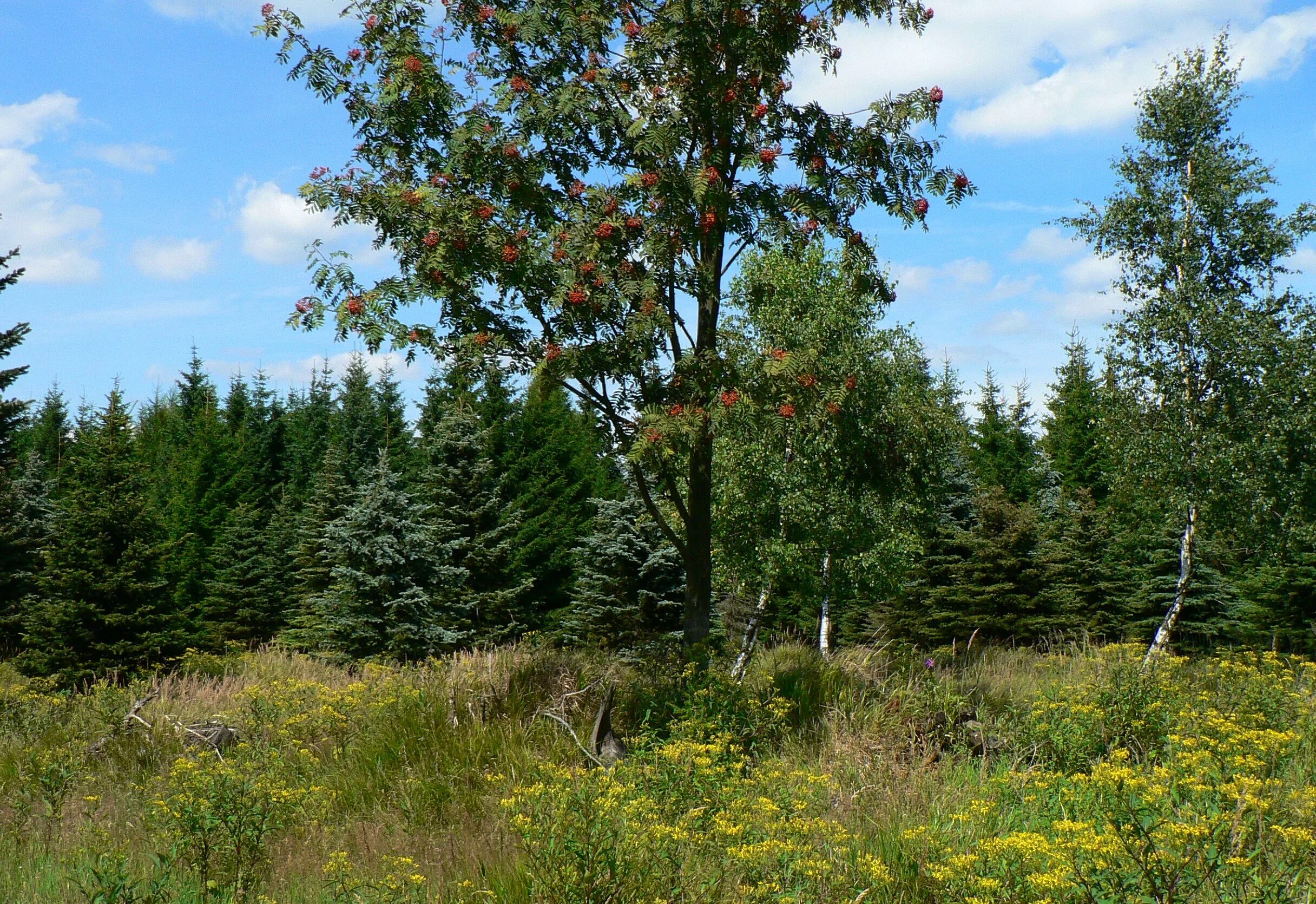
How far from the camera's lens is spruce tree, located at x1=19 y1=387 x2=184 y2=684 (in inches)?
641

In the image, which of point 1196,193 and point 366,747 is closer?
point 366,747

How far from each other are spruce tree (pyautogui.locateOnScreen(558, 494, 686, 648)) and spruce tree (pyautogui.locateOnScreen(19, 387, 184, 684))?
855 centimetres

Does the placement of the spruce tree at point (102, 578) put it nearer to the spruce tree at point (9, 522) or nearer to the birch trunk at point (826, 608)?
the spruce tree at point (9, 522)

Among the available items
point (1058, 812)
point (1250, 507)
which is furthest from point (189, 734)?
point (1250, 507)

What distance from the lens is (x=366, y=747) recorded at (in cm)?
684

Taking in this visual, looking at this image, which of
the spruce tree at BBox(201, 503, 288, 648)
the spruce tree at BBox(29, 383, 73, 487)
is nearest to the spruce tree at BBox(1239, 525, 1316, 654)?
the spruce tree at BBox(201, 503, 288, 648)

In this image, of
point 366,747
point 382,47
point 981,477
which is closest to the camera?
point 366,747

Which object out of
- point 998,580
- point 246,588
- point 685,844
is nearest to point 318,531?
point 246,588

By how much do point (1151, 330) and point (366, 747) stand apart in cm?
1448

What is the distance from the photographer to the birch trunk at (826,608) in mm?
20984

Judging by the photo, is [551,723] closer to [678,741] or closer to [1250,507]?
[678,741]

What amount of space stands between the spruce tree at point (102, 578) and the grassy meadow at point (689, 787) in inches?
280

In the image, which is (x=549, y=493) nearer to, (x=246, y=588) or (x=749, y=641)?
(x=246, y=588)

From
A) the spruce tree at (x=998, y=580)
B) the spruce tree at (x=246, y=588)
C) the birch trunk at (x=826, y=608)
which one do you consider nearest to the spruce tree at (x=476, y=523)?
the spruce tree at (x=246, y=588)
